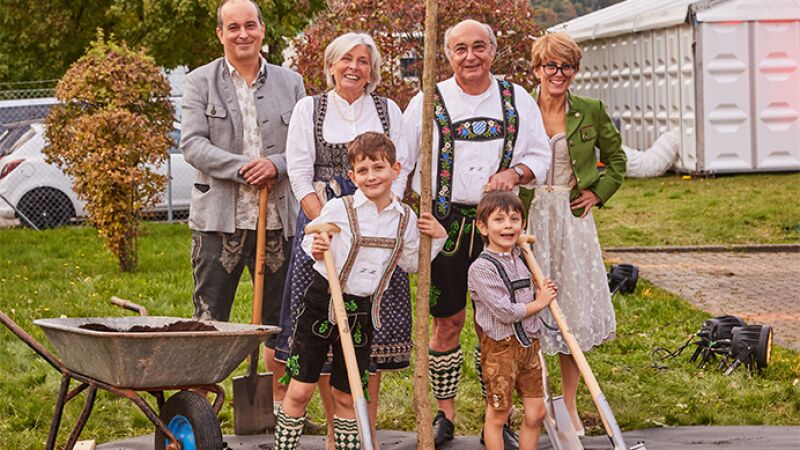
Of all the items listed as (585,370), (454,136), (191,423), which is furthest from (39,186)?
(585,370)

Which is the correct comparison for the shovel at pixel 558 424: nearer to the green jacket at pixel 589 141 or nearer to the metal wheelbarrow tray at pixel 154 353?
the green jacket at pixel 589 141

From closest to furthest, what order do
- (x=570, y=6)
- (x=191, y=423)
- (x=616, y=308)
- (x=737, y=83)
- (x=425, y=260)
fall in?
1. (x=191, y=423)
2. (x=425, y=260)
3. (x=616, y=308)
4. (x=737, y=83)
5. (x=570, y=6)

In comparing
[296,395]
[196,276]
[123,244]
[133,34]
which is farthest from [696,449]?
[133,34]

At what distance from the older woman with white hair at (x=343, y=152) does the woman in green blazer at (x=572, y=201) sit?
746mm

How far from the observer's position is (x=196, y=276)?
5766mm

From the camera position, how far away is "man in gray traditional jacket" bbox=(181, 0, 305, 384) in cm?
563

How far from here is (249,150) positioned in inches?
225

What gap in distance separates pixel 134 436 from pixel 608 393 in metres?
2.34

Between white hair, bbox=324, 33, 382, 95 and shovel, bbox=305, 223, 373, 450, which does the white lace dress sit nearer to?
white hair, bbox=324, 33, 382, 95

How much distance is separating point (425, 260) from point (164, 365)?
994 millimetres

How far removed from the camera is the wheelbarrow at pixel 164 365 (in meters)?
4.55

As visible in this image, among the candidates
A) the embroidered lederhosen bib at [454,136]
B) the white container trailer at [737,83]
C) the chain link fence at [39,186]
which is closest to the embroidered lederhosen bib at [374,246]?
the embroidered lederhosen bib at [454,136]

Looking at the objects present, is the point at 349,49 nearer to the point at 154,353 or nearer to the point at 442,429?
the point at 154,353

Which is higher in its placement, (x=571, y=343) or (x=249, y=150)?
(x=249, y=150)
